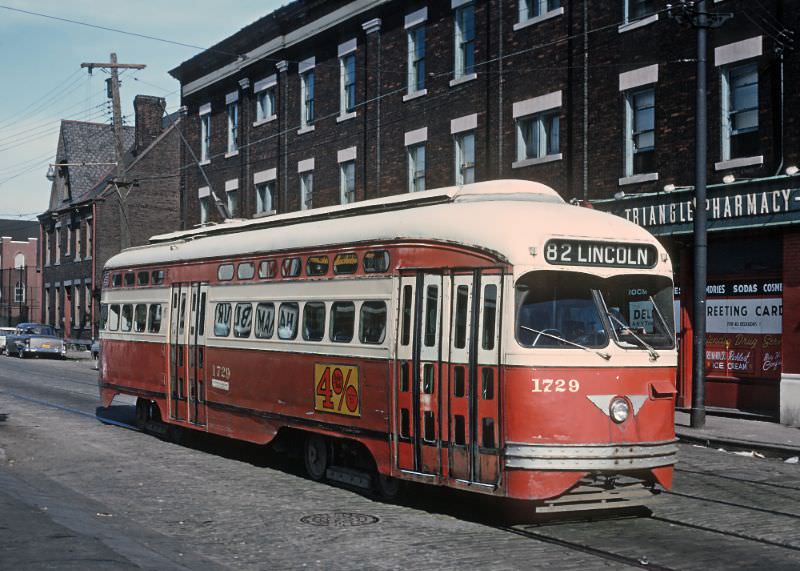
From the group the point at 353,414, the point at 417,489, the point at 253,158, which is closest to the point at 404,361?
the point at 353,414

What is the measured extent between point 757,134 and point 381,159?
12335mm

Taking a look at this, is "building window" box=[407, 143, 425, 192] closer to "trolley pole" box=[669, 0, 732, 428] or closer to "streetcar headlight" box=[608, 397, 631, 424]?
"trolley pole" box=[669, 0, 732, 428]

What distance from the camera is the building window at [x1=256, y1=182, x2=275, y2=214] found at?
118ft

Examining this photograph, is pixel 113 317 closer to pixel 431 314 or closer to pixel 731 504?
pixel 431 314

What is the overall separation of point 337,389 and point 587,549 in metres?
3.96

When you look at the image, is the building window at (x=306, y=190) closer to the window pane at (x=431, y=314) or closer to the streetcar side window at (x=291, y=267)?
the streetcar side window at (x=291, y=267)

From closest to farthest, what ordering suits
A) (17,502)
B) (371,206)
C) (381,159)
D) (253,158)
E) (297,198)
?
1. (17,502)
2. (371,206)
3. (381,159)
4. (297,198)
5. (253,158)

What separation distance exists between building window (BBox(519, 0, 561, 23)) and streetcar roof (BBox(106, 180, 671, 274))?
12295 mm

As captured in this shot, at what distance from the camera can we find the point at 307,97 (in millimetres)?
33656

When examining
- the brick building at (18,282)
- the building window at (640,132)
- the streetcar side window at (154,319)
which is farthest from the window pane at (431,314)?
the brick building at (18,282)

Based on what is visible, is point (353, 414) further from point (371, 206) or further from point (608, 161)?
point (608, 161)

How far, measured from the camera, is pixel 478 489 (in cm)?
995

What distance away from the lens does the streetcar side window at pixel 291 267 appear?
1312 cm

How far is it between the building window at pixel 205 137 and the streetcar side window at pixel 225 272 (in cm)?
2554
